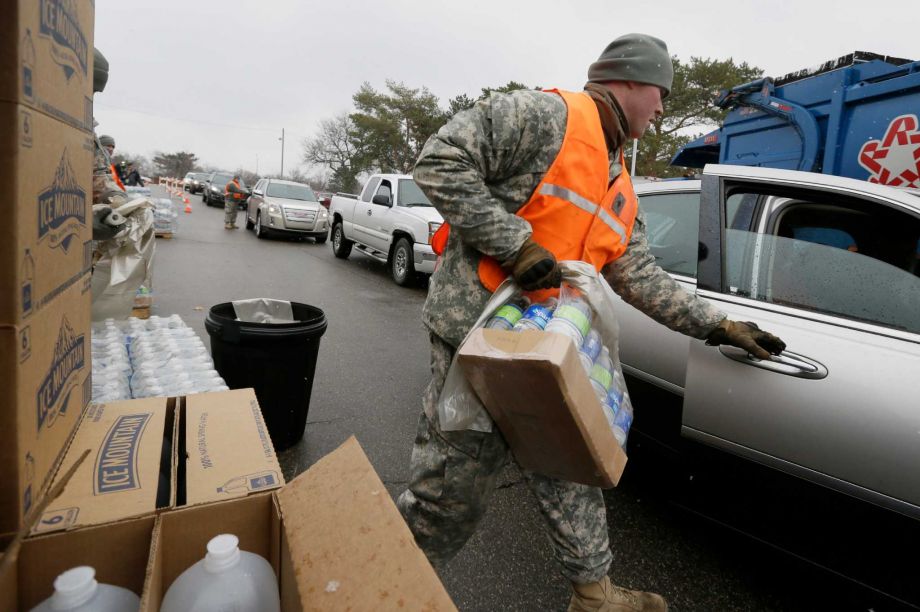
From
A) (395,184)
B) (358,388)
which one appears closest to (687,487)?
(358,388)

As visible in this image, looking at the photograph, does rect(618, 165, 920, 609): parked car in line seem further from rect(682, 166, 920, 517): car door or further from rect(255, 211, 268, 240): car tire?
rect(255, 211, 268, 240): car tire

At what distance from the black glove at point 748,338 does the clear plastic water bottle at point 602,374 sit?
60 cm

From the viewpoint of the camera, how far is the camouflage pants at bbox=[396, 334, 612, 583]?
5.69 feet

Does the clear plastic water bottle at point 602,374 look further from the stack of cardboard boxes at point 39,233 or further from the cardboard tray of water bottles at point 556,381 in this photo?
the stack of cardboard boxes at point 39,233

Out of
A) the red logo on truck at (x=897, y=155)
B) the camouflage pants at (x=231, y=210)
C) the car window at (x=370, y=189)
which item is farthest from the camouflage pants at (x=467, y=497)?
the camouflage pants at (x=231, y=210)

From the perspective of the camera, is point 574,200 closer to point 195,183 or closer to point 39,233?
point 39,233

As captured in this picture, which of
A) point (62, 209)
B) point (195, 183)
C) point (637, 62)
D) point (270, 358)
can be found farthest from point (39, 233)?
point (195, 183)

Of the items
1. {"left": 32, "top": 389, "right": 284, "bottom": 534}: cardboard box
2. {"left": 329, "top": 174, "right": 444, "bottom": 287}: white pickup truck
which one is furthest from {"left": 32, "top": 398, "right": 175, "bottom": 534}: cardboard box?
{"left": 329, "top": 174, "right": 444, "bottom": 287}: white pickup truck

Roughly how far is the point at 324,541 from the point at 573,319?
2.79 feet

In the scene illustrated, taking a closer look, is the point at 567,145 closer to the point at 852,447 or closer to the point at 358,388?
the point at 852,447

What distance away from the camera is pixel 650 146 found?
70.6 feet

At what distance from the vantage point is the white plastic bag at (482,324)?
62.6 inches

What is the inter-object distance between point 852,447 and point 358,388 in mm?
3222

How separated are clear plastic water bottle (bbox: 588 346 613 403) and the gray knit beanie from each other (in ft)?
2.99
